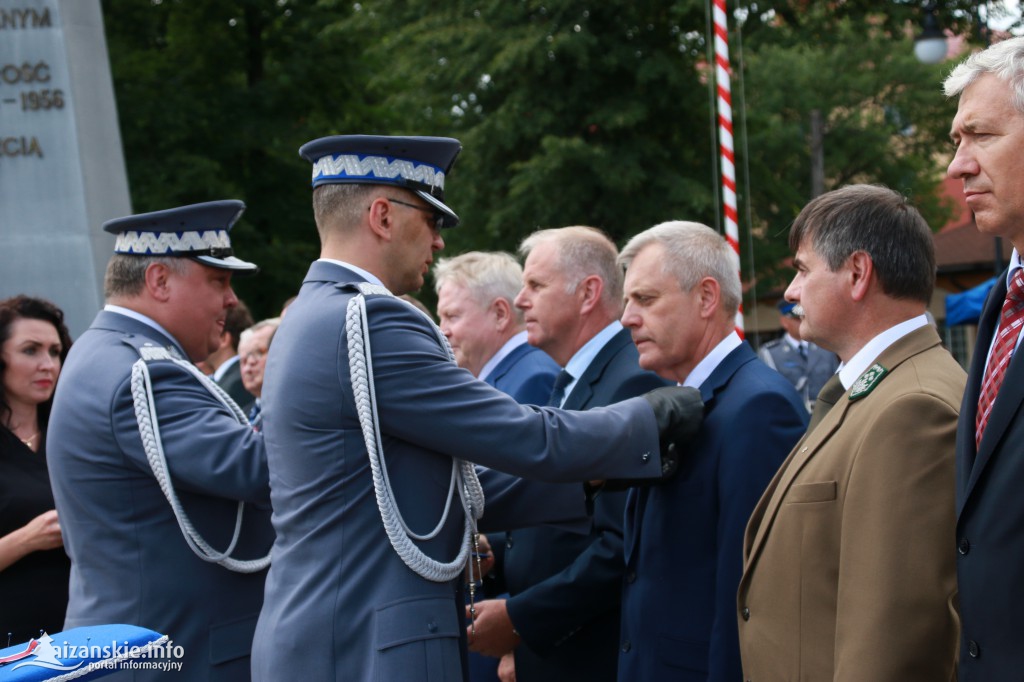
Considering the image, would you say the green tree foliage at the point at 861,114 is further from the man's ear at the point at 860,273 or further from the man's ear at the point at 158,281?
the man's ear at the point at 860,273

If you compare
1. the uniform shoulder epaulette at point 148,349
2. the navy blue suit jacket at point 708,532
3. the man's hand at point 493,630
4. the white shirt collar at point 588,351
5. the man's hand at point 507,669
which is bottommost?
the man's hand at point 507,669

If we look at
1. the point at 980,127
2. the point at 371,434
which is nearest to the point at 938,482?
the point at 980,127

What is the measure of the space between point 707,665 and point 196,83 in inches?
650

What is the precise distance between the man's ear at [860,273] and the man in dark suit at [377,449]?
0.65 m

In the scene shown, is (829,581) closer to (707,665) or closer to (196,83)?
(707,665)

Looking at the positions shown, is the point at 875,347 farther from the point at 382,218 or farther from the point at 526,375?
the point at 526,375

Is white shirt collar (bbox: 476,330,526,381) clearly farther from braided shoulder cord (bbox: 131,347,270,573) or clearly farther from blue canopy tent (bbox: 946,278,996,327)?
blue canopy tent (bbox: 946,278,996,327)

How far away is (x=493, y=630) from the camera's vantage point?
4035 millimetres

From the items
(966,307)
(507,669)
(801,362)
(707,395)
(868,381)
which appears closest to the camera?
(868,381)

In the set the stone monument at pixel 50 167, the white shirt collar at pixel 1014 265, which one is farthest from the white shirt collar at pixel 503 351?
the stone monument at pixel 50 167

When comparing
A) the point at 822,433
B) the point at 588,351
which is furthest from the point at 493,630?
the point at 822,433

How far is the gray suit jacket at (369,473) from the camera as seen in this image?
2.87m

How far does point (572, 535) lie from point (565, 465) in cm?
116

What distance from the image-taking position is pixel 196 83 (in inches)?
719
